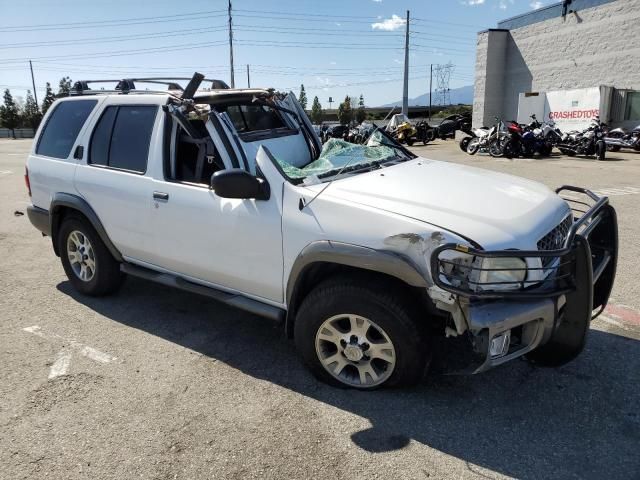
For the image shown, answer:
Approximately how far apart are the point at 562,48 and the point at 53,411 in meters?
28.6

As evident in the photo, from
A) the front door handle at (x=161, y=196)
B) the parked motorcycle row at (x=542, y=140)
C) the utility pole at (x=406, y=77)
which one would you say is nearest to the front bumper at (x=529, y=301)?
the front door handle at (x=161, y=196)

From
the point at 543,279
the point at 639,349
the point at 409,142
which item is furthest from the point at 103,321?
the point at 409,142

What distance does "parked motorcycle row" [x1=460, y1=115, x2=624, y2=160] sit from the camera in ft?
57.7

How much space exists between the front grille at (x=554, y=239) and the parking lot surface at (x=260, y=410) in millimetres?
920

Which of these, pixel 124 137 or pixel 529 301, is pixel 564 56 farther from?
pixel 529 301

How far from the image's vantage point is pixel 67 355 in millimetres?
3834

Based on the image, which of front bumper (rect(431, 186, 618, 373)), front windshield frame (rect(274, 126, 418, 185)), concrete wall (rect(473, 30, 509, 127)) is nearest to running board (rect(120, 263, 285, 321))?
front windshield frame (rect(274, 126, 418, 185))

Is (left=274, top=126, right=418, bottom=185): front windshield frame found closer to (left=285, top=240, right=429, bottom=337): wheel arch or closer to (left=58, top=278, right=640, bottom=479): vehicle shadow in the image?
(left=285, top=240, right=429, bottom=337): wheel arch

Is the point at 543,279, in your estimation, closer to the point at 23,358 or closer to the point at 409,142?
the point at 23,358

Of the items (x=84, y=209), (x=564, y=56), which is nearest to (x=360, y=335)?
(x=84, y=209)

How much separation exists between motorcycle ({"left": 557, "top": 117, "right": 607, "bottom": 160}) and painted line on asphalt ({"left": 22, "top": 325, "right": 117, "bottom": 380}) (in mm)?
17577

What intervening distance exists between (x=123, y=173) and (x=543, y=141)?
663 inches

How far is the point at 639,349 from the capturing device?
3766 millimetres

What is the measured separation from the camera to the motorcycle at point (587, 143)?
A: 56.3ft
